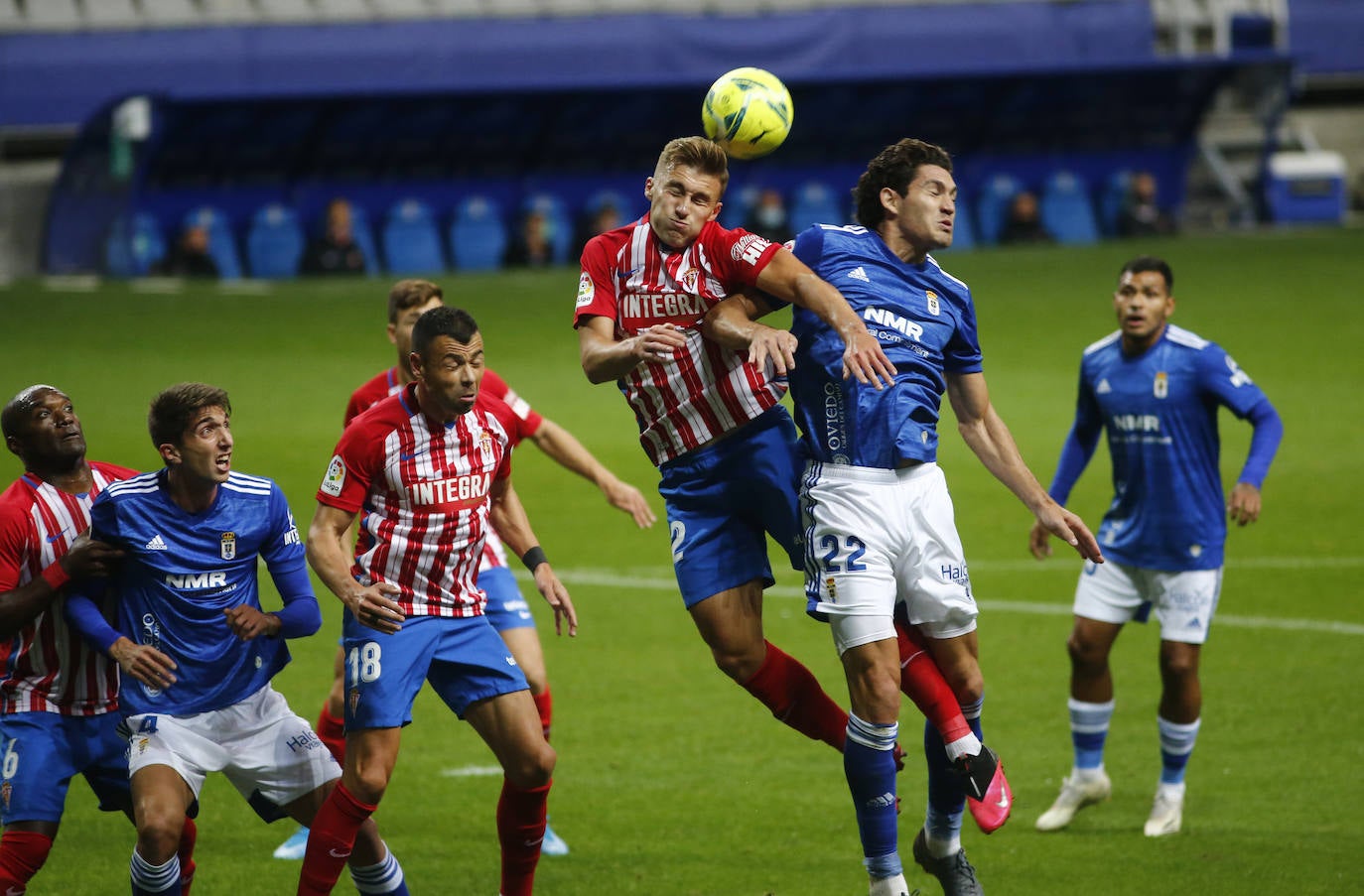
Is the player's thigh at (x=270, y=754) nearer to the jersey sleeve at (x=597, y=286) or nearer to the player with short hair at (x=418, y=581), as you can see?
the player with short hair at (x=418, y=581)

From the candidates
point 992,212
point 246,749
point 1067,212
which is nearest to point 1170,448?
point 246,749

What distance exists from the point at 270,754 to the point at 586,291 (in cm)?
195

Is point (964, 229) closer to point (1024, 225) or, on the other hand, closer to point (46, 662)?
point (1024, 225)

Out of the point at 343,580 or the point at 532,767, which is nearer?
the point at 343,580

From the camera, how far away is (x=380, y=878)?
236 inches

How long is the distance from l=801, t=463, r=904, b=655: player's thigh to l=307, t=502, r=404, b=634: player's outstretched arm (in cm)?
146

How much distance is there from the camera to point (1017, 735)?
900 centimetres

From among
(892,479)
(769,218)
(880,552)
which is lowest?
(880,552)

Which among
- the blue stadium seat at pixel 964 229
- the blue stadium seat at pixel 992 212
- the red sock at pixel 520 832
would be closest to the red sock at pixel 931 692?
the red sock at pixel 520 832

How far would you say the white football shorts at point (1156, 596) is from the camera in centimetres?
762

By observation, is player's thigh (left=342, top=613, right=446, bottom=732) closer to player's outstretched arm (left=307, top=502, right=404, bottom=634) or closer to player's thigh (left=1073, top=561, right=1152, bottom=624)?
player's outstretched arm (left=307, top=502, right=404, bottom=634)

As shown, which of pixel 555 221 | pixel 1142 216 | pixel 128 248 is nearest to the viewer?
pixel 128 248

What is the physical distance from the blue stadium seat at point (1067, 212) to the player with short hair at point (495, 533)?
2552 centimetres

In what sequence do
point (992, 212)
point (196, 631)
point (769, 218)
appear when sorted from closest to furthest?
point (196, 631) < point (769, 218) < point (992, 212)
